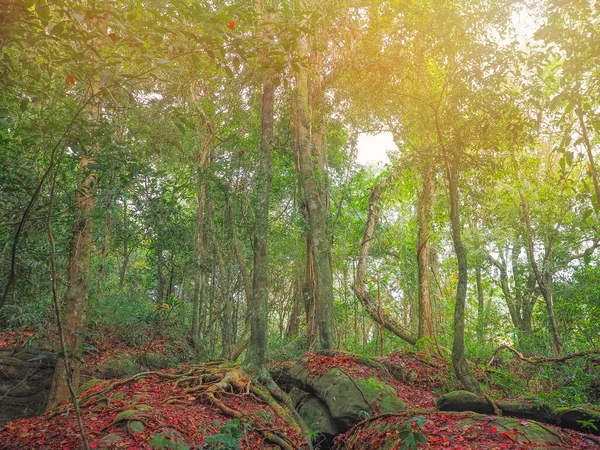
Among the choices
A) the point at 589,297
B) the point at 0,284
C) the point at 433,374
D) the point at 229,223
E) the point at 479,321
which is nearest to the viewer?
the point at 0,284

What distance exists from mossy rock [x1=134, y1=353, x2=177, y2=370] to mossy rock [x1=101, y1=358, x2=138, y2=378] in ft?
1.04

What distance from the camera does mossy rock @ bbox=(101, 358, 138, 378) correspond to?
10758 mm

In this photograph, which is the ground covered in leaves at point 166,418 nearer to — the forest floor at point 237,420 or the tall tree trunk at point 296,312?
the forest floor at point 237,420

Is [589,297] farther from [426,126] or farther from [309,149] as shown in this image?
[309,149]

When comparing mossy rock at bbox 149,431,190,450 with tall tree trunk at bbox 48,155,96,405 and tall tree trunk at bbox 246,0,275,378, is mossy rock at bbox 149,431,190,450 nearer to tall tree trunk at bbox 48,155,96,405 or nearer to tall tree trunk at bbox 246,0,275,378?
tall tree trunk at bbox 246,0,275,378

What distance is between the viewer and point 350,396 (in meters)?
8.06

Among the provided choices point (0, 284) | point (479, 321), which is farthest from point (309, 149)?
point (479, 321)

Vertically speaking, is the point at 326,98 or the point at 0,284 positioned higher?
the point at 326,98

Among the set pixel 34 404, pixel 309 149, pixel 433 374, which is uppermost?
pixel 309 149

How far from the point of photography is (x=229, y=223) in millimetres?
12922

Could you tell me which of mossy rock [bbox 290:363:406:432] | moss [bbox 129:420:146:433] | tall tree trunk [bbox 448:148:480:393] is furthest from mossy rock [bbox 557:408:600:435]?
moss [bbox 129:420:146:433]

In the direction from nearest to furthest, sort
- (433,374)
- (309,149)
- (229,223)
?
(433,374) → (309,149) → (229,223)

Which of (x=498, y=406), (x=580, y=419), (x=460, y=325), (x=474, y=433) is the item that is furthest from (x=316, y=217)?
(x=580, y=419)

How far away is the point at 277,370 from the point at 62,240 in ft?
18.6
